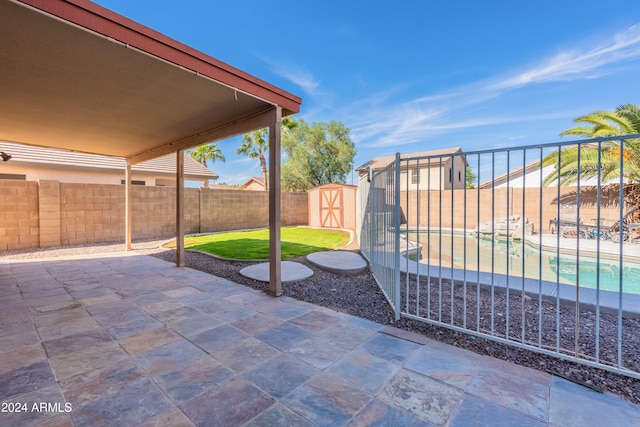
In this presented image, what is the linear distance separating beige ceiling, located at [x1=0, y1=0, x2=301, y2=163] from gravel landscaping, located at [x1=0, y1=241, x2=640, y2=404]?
252cm

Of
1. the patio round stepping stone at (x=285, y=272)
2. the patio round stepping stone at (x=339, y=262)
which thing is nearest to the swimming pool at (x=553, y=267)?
the patio round stepping stone at (x=339, y=262)

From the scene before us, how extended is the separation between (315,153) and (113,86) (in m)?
19.7

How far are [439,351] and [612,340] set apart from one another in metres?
1.59

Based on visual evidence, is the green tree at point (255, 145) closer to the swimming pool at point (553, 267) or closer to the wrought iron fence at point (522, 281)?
the swimming pool at point (553, 267)

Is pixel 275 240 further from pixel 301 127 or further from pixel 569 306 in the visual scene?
pixel 301 127

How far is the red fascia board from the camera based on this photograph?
6.54 ft

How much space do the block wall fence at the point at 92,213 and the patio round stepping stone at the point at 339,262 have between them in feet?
21.0

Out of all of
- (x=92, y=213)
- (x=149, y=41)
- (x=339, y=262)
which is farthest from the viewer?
(x=92, y=213)

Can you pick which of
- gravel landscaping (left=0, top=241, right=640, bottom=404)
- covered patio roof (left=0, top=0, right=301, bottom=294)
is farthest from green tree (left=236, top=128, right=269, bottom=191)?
gravel landscaping (left=0, top=241, right=640, bottom=404)

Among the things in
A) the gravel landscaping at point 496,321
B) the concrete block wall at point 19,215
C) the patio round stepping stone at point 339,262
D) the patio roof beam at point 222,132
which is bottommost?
the gravel landscaping at point 496,321

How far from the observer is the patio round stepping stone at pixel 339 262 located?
16.2ft

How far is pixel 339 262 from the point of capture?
214 inches

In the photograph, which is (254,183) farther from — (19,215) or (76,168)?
(19,215)

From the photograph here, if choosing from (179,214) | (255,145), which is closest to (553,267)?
(179,214)
